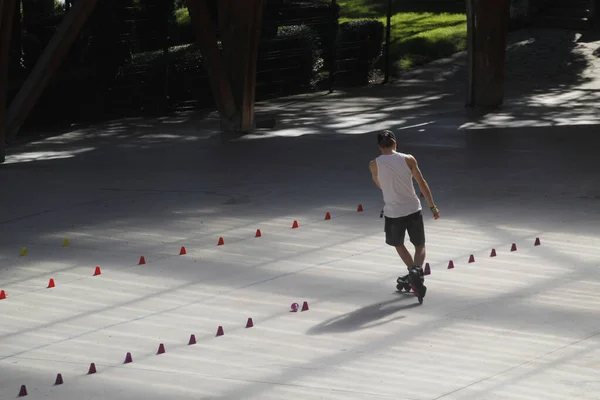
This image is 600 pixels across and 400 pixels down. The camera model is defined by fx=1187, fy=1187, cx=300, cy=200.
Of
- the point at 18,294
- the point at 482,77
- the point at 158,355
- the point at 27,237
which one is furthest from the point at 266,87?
the point at 158,355

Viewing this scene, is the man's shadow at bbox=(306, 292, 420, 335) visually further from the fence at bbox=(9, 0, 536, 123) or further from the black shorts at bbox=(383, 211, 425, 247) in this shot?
the fence at bbox=(9, 0, 536, 123)

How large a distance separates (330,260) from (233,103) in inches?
447

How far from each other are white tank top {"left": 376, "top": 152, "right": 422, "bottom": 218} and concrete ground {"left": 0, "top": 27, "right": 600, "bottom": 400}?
803mm

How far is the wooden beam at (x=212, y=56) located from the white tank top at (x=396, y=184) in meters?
12.5

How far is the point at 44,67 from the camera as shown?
819 inches

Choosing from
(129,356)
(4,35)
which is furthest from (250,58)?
(129,356)

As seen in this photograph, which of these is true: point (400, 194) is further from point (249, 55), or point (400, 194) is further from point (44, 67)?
point (249, 55)

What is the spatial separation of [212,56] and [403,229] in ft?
41.7

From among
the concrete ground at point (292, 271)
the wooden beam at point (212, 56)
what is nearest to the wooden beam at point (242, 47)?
the wooden beam at point (212, 56)

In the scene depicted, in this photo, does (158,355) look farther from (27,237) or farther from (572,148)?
(572,148)

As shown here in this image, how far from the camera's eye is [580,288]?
10.9m

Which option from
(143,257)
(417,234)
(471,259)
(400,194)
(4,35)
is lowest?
(471,259)

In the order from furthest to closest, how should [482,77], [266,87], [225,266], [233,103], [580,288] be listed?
[266,87] → [482,77] → [233,103] → [225,266] → [580,288]

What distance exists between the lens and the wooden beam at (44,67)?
2062 cm
